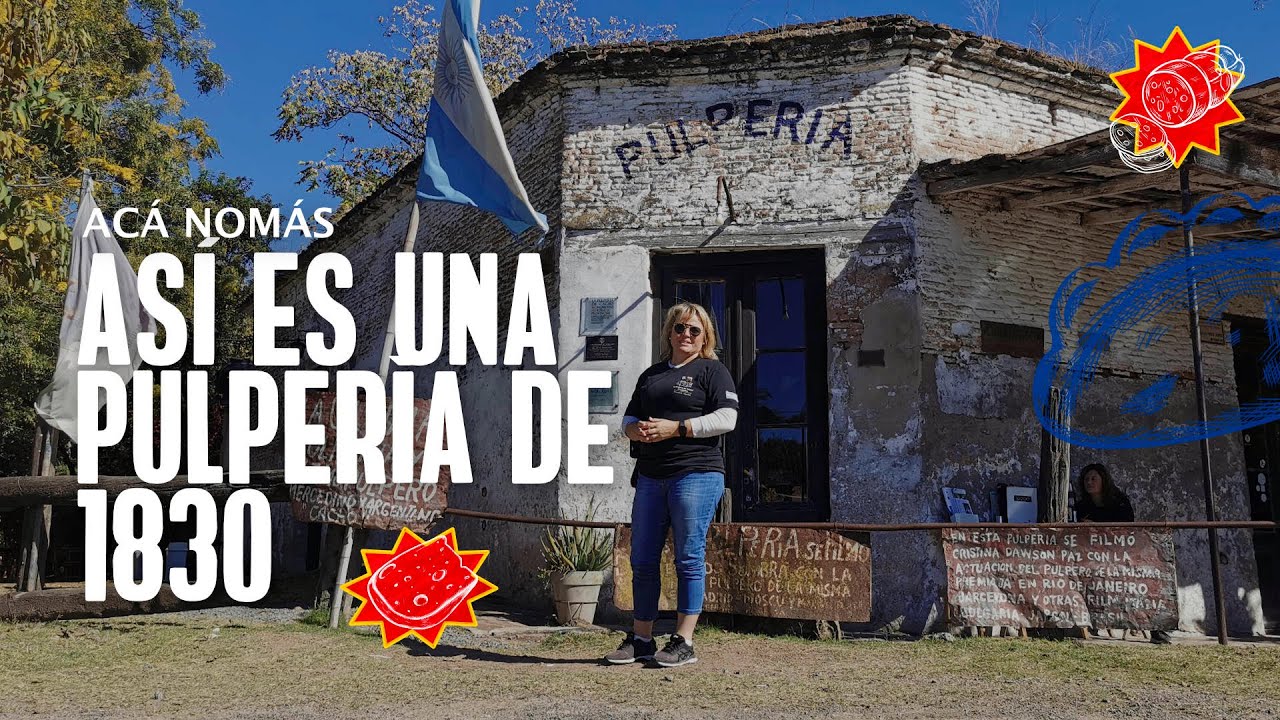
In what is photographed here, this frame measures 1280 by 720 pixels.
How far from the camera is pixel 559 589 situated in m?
7.98

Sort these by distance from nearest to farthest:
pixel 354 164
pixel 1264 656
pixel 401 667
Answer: pixel 401 667 < pixel 1264 656 < pixel 354 164

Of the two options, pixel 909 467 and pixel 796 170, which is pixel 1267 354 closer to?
pixel 909 467

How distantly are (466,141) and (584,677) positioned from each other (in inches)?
161

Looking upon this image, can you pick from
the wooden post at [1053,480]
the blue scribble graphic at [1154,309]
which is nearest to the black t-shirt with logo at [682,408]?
the wooden post at [1053,480]

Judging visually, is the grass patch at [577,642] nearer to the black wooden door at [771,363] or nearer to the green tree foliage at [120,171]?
the black wooden door at [771,363]

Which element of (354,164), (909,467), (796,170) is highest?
(354,164)

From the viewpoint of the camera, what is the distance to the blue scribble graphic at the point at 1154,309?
366 inches

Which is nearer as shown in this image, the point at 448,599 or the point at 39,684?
the point at 39,684

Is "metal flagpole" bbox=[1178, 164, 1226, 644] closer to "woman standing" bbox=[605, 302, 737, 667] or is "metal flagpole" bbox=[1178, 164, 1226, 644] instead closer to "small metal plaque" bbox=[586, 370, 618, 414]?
"woman standing" bbox=[605, 302, 737, 667]

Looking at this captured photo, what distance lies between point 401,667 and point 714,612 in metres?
2.33

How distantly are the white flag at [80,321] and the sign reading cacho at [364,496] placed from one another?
4.05 m

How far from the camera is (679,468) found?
5512mm

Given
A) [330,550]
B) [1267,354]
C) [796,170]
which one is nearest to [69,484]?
[330,550]

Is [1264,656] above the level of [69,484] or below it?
below
